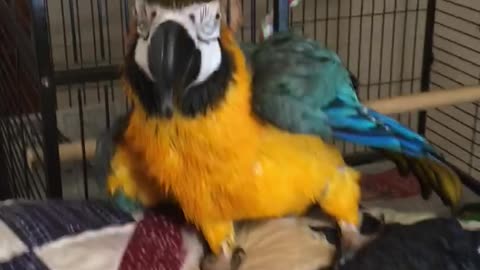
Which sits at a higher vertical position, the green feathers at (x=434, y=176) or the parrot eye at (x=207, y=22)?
the parrot eye at (x=207, y=22)

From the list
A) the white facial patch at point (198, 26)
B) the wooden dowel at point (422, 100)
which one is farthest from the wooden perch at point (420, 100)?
the white facial patch at point (198, 26)

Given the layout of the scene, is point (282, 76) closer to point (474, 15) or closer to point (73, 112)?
point (73, 112)

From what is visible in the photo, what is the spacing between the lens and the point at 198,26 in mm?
778

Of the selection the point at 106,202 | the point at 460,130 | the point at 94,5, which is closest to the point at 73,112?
the point at 94,5

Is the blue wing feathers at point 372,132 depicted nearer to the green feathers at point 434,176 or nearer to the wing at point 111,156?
the green feathers at point 434,176

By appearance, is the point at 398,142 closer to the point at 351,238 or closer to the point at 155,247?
the point at 351,238

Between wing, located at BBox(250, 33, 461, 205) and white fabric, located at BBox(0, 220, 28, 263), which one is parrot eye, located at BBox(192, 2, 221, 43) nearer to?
wing, located at BBox(250, 33, 461, 205)

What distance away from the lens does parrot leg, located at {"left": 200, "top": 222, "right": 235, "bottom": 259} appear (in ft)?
3.02

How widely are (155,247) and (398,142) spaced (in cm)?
31

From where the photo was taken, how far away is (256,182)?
→ 2.83 feet

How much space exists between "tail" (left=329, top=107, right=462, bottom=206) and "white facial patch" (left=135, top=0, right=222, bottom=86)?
18 cm

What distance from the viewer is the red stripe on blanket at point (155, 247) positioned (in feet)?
2.95

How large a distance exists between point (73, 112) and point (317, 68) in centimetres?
69

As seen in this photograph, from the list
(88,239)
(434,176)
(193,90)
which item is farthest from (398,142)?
(88,239)
